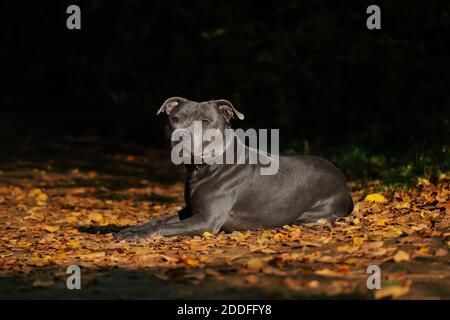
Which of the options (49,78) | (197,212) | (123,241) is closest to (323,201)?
(197,212)

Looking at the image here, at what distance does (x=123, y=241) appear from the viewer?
6.88 m

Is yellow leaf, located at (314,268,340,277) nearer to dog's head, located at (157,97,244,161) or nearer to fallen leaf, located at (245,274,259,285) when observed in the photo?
fallen leaf, located at (245,274,259,285)

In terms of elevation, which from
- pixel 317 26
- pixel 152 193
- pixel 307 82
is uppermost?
pixel 317 26

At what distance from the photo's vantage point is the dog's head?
698cm

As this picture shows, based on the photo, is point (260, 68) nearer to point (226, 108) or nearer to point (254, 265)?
point (226, 108)

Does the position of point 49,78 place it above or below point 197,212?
above

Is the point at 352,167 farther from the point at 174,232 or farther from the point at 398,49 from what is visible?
the point at 174,232

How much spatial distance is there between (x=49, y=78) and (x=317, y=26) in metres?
12.9

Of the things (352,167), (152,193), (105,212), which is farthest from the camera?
(152,193)

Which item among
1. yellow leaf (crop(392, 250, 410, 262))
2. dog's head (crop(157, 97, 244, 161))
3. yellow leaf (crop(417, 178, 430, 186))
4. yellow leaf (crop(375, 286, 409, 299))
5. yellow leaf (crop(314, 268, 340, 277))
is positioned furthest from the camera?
yellow leaf (crop(417, 178, 430, 186))

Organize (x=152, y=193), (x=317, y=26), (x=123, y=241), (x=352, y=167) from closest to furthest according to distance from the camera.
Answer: (x=123, y=241) → (x=352, y=167) → (x=152, y=193) → (x=317, y=26)

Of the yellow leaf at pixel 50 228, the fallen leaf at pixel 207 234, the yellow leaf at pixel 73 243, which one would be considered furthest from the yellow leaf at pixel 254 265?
the yellow leaf at pixel 50 228

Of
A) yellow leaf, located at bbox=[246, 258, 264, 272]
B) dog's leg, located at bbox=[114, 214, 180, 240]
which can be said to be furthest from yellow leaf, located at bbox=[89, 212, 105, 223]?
yellow leaf, located at bbox=[246, 258, 264, 272]

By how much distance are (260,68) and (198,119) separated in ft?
34.0
